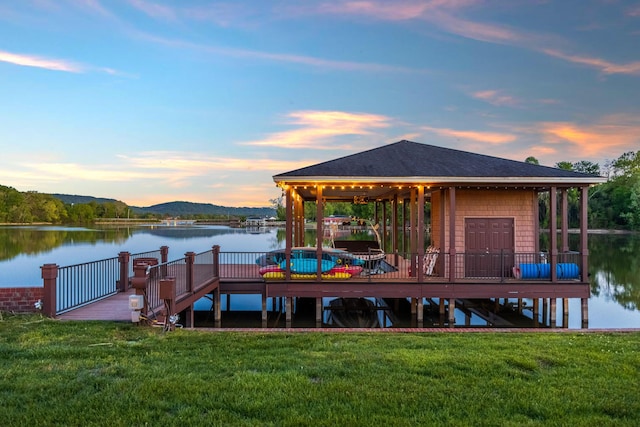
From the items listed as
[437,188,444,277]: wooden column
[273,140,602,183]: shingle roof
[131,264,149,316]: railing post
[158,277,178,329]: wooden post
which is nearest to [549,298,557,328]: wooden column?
[437,188,444,277]: wooden column

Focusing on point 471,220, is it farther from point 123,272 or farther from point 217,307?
point 123,272

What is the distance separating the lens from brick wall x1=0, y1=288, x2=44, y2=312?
28.0 feet

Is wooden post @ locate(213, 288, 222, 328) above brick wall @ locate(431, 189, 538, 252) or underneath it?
underneath

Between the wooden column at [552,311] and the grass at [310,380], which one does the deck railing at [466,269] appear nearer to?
the wooden column at [552,311]

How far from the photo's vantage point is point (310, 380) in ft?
15.8

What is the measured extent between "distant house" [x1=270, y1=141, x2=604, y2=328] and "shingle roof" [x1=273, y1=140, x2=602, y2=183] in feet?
0.10

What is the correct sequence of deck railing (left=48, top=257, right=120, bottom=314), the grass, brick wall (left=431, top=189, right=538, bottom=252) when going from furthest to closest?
brick wall (left=431, top=189, right=538, bottom=252) → deck railing (left=48, top=257, right=120, bottom=314) → the grass

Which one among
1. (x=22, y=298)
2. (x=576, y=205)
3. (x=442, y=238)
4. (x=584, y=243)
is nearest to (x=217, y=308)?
(x=22, y=298)

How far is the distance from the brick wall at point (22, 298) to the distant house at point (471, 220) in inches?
246

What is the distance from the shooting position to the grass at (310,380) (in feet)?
Result: 12.6

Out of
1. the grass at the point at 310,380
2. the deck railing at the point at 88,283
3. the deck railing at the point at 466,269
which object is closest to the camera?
the grass at the point at 310,380

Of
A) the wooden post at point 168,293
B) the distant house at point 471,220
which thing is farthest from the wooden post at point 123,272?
the distant house at point 471,220

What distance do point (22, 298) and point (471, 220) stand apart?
1260 centimetres

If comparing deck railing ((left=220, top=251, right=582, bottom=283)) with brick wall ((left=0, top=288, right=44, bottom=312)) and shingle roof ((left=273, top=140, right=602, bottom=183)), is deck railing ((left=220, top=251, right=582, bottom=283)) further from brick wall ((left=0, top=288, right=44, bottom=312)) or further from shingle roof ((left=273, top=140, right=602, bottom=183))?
brick wall ((left=0, top=288, right=44, bottom=312))
